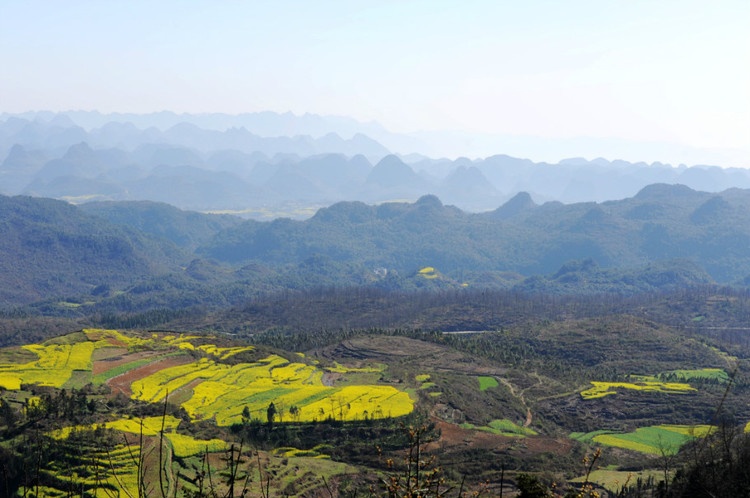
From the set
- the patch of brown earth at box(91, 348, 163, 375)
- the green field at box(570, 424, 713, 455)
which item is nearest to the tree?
the patch of brown earth at box(91, 348, 163, 375)

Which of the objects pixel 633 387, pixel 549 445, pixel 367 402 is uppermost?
pixel 367 402

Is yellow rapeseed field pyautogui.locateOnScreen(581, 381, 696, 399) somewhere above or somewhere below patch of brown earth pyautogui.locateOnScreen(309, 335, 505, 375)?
below

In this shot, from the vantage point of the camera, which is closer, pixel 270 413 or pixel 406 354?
pixel 270 413

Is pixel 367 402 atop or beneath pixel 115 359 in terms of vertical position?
beneath

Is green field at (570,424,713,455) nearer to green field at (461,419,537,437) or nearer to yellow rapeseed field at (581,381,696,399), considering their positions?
green field at (461,419,537,437)

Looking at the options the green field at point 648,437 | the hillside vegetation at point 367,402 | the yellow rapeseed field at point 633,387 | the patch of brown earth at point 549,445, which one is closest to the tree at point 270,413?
the hillside vegetation at point 367,402

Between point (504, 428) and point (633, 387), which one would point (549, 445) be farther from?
point (633, 387)

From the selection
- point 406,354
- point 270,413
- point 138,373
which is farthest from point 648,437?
point 138,373

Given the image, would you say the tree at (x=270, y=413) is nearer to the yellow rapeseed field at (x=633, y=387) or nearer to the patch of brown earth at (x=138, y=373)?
the patch of brown earth at (x=138, y=373)
